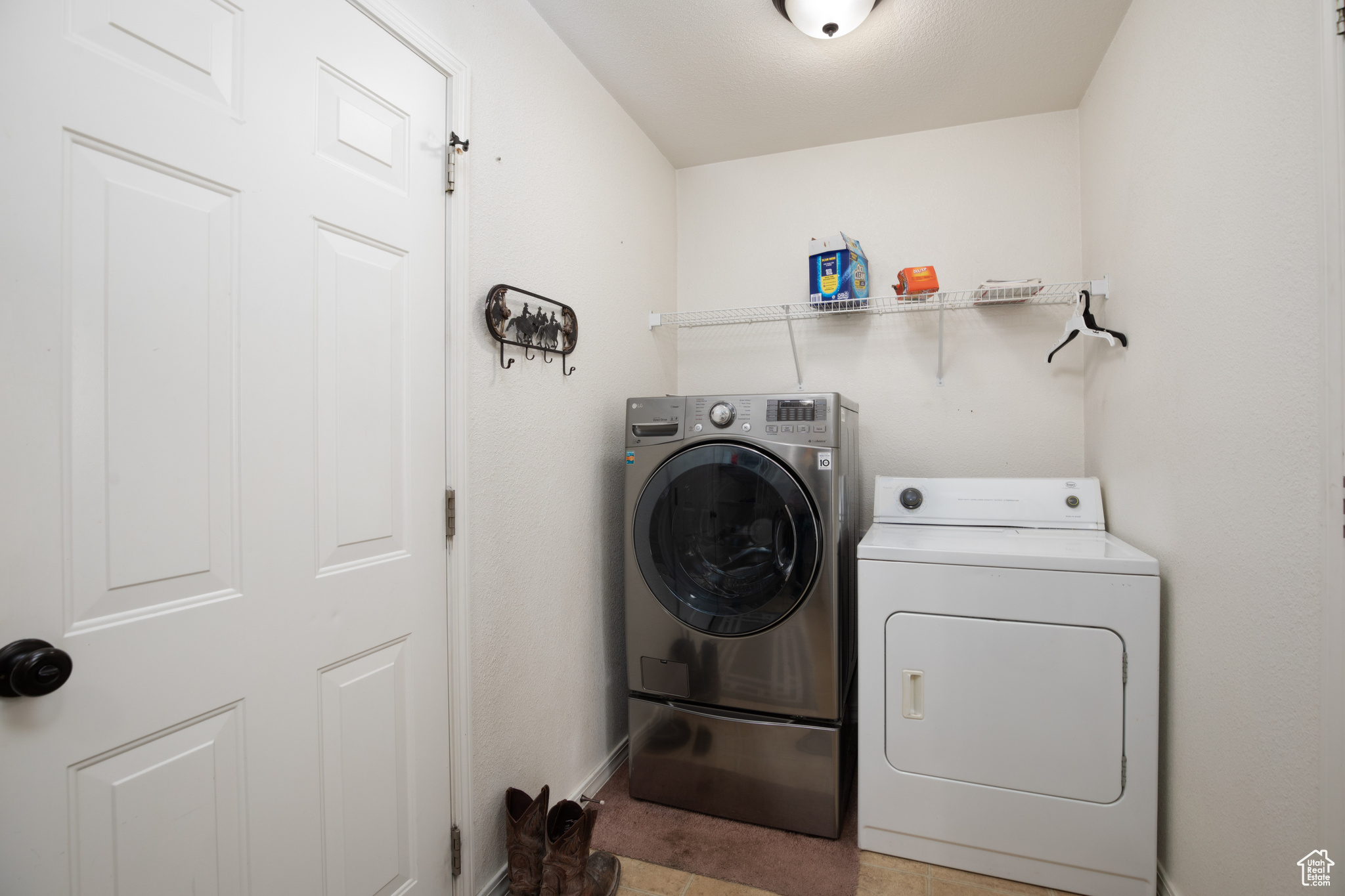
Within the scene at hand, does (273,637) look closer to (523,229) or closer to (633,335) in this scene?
(523,229)

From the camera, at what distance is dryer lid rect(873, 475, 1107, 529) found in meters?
1.94

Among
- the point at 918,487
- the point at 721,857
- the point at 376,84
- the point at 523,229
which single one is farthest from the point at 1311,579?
the point at 376,84

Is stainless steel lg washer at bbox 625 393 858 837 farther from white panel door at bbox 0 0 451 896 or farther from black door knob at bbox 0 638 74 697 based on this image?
black door knob at bbox 0 638 74 697

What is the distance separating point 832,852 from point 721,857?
1.05 feet

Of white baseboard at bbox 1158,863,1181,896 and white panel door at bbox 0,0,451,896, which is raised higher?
white panel door at bbox 0,0,451,896

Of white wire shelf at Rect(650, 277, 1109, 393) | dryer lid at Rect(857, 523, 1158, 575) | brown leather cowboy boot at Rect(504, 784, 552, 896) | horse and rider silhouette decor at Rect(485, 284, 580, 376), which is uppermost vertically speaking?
white wire shelf at Rect(650, 277, 1109, 393)

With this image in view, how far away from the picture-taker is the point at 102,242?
2.62 ft

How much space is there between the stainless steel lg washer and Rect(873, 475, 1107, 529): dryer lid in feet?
0.91

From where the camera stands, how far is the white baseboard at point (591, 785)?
1.51 m

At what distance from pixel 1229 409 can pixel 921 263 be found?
138 cm

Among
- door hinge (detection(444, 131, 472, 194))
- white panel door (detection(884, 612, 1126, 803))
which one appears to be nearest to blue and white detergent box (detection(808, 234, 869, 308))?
white panel door (detection(884, 612, 1126, 803))

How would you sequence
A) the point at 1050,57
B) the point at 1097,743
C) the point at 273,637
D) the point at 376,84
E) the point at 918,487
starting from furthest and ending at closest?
1. the point at 918,487
2. the point at 1050,57
3. the point at 1097,743
4. the point at 376,84
5. the point at 273,637

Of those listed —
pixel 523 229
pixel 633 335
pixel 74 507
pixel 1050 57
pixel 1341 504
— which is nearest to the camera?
pixel 74 507

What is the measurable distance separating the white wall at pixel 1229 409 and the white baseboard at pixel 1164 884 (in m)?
0.03
